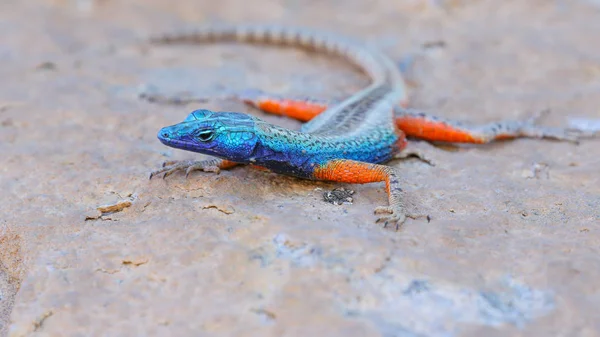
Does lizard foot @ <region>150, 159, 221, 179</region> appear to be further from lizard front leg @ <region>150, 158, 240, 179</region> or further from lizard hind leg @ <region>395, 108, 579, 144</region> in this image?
lizard hind leg @ <region>395, 108, 579, 144</region>

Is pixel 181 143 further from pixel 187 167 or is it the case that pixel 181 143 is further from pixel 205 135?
pixel 187 167

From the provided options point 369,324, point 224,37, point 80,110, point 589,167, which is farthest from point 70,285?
point 224,37

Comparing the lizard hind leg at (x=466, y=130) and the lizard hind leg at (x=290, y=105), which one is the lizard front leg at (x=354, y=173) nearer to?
the lizard hind leg at (x=466, y=130)

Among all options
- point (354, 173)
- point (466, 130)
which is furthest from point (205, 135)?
point (466, 130)

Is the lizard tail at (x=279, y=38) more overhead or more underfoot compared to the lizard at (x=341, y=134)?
more underfoot

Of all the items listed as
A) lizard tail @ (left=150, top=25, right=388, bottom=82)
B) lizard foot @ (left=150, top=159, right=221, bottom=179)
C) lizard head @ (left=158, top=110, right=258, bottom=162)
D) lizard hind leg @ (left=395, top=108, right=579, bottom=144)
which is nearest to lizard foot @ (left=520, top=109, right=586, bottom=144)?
lizard hind leg @ (left=395, top=108, right=579, bottom=144)

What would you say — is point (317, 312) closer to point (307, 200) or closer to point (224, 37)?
point (307, 200)

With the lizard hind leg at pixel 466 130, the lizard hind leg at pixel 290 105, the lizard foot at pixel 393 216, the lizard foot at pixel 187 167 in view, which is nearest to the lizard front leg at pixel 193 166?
the lizard foot at pixel 187 167
